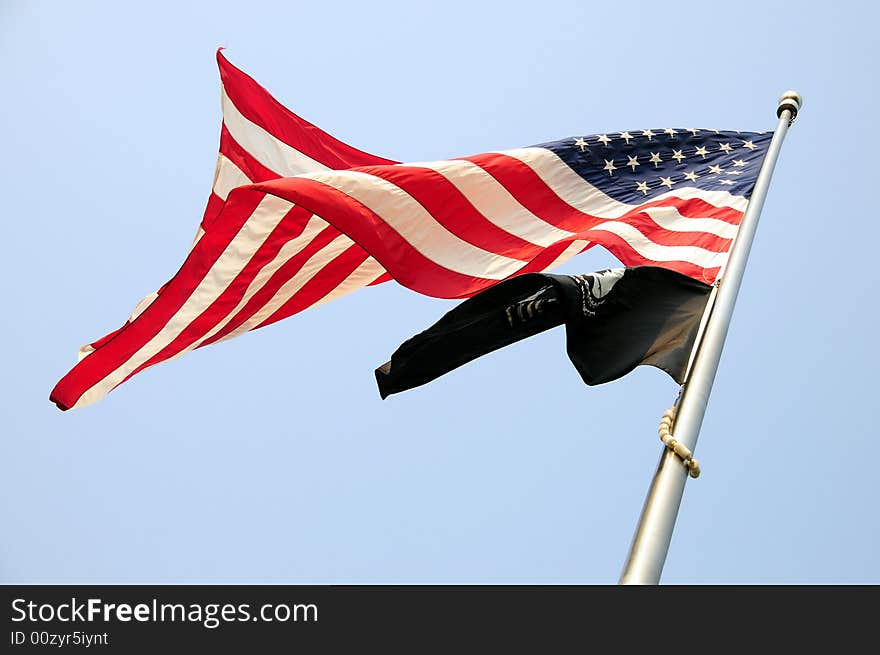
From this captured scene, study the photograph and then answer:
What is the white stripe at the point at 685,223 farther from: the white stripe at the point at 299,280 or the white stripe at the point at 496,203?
the white stripe at the point at 299,280

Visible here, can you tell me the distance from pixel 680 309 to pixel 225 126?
5.00m

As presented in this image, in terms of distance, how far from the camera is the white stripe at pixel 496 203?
8.92 meters

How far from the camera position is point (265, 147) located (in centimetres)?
1035

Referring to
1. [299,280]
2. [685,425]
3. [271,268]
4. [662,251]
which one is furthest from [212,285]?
[685,425]

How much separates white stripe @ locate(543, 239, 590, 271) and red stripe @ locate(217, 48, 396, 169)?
3.37 m

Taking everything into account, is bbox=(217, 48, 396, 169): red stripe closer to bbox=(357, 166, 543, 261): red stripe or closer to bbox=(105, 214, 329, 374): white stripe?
bbox=(105, 214, 329, 374): white stripe

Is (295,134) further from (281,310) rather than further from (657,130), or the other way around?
(657,130)

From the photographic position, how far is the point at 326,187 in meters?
7.82

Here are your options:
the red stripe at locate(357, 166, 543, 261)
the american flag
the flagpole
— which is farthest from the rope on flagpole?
the red stripe at locate(357, 166, 543, 261)

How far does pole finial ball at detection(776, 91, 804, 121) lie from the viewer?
36.1ft

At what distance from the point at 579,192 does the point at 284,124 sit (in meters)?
3.18

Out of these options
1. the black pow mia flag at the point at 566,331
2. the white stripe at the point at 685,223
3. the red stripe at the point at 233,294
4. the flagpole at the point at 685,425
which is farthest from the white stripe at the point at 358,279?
the flagpole at the point at 685,425

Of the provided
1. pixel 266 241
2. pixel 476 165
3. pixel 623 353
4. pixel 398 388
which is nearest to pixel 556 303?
pixel 623 353

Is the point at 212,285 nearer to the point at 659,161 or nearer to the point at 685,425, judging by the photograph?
the point at 659,161
